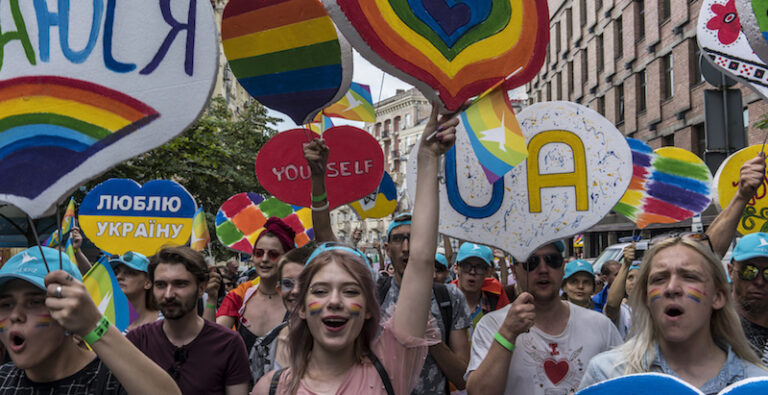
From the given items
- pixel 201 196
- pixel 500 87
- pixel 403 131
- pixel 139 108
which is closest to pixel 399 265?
pixel 500 87

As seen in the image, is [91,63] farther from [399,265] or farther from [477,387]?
[399,265]

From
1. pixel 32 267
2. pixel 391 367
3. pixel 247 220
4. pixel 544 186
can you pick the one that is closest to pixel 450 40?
pixel 544 186

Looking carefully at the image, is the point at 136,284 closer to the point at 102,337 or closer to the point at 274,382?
the point at 274,382

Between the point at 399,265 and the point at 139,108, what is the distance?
205 centimetres

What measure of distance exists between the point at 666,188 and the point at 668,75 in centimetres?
2008

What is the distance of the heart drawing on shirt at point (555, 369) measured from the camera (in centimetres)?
290

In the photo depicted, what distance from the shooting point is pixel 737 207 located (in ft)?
10.5

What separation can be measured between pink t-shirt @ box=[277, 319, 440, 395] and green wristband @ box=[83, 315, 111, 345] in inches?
25.9

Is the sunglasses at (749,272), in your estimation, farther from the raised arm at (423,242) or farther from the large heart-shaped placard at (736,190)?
the raised arm at (423,242)

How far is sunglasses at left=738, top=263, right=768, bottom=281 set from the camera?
325 cm

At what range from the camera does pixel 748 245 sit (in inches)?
131

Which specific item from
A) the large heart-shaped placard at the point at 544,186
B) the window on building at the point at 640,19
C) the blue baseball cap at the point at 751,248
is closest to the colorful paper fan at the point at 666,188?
the blue baseball cap at the point at 751,248

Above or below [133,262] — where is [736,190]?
above

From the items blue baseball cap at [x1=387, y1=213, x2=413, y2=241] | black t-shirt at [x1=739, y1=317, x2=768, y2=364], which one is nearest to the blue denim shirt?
black t-shirt at [x1=739, y1=317, x2=768, y2=364]
